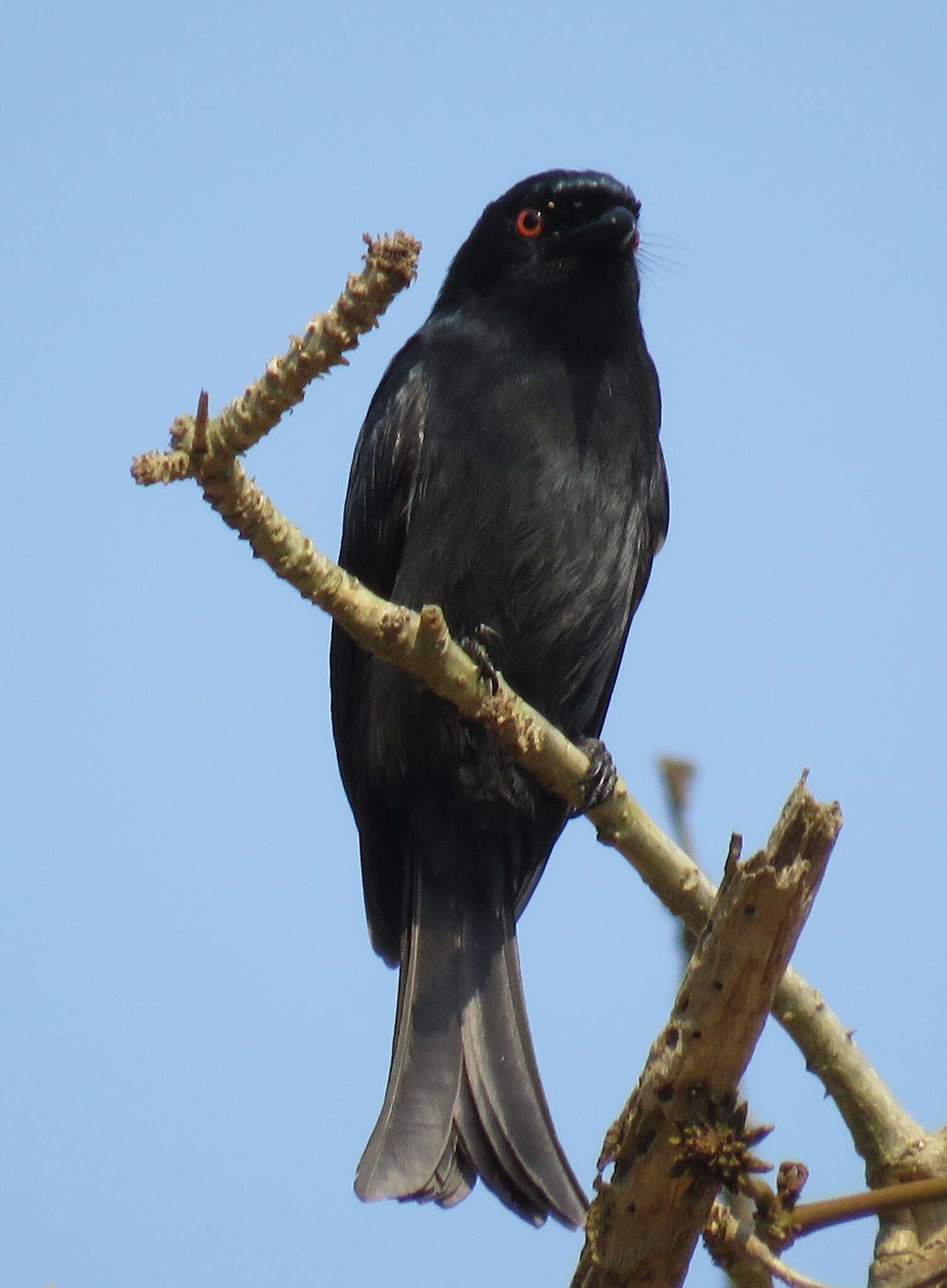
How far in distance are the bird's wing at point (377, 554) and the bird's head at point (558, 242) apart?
37cm

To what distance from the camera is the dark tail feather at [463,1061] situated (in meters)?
4.07

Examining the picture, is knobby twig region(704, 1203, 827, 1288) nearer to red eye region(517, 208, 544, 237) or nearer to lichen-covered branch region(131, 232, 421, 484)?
lichen-covered branch region(131, 232, 421, 484)

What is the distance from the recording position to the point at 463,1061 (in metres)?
4.44

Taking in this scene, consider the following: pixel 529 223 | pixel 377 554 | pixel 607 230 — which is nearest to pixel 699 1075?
pixel 377 554

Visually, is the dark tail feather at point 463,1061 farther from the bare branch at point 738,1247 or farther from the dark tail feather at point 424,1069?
the bare branch at point 738,1247

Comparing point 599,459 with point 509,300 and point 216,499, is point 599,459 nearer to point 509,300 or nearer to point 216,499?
point 509,300

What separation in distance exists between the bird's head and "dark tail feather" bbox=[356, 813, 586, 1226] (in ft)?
5.89

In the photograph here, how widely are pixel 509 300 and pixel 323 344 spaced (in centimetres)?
229

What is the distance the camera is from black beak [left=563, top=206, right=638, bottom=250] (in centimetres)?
523

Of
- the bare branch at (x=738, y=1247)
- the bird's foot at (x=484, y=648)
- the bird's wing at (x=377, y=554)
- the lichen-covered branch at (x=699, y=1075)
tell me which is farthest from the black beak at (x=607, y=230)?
the bare branch at (x=738, y=1247)

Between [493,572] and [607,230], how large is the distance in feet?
4.29

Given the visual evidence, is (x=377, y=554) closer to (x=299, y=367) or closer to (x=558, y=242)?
(x=558, y=242)

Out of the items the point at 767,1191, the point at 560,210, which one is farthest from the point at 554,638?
the point at 767,1191

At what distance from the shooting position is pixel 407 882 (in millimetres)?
4996
